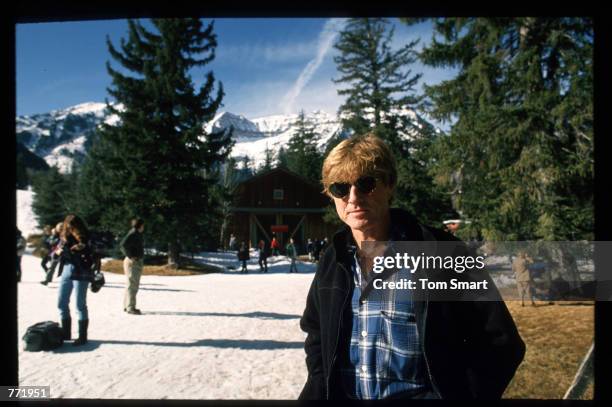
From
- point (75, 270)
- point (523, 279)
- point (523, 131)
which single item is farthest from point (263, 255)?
point (523, 131)

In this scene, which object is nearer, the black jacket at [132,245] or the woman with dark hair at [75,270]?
the woman with dark hair at [75,270]

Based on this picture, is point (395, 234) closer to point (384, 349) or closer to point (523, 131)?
point (384, 349)

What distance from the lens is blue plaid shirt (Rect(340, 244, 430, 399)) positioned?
1.43 m

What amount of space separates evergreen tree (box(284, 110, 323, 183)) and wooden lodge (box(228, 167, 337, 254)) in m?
0.20

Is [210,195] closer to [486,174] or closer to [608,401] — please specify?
[486,174]

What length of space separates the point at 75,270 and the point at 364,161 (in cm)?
472

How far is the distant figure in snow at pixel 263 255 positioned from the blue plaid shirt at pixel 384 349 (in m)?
6.84

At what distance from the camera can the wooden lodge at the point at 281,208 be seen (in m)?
5.92

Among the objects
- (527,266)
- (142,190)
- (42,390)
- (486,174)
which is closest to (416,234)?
(42,390)

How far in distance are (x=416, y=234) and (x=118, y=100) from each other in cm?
1355


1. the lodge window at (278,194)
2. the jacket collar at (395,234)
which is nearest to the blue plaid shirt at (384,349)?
the jacket collar at (395,234)

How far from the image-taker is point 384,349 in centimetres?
145

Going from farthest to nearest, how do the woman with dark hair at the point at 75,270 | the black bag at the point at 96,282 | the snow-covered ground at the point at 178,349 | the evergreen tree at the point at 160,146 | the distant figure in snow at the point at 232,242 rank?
the evergreen tree at the point at 160,146 → the distant figure in snow at the point at 232,242 → the black bag at the point at 96,282 → the woman with dark hair at the point at 75,270 → the snow-covered ground at the point at 178,349

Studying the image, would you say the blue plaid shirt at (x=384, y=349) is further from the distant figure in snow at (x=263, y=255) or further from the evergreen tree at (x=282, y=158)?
the distant figure in snow at (x=263, y=255)
